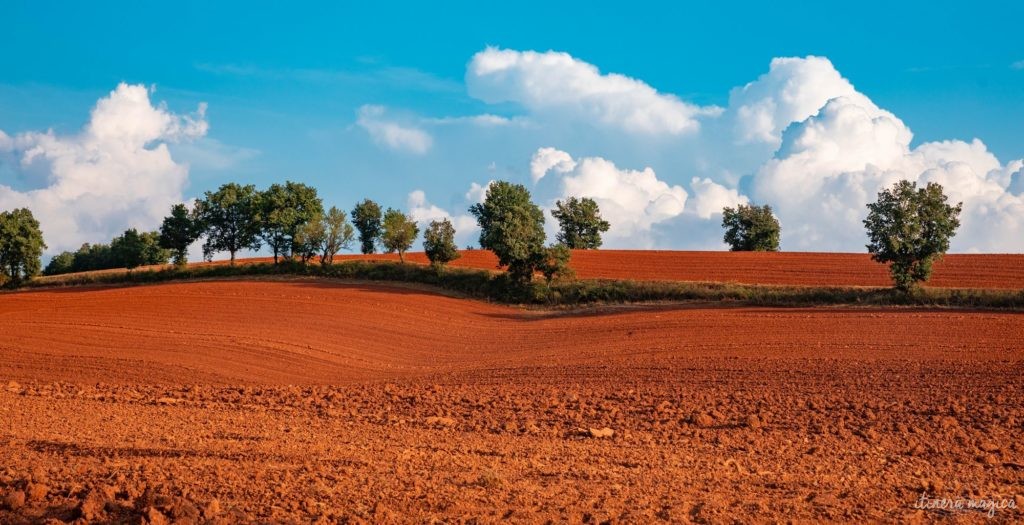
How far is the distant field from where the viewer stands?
205 feet

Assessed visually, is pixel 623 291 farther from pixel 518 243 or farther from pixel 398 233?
pixel 398 233

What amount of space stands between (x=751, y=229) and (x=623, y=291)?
53496 mm

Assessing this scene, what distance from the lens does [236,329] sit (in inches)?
1590

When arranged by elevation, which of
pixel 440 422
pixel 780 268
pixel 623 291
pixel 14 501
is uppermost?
pixel 780 268

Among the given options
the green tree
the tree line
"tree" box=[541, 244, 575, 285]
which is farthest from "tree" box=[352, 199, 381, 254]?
the green tree

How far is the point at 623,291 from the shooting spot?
50.7m

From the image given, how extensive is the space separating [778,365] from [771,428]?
1036 cm

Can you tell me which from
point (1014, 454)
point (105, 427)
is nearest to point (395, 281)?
point (105, 427)

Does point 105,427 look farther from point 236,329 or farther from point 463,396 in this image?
point 236,329

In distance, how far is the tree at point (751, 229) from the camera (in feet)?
327

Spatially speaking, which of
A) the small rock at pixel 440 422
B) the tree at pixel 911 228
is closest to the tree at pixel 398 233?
the tree at pixel 911 228

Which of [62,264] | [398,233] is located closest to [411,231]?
[398,233]

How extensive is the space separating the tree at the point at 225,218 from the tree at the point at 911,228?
5148cm

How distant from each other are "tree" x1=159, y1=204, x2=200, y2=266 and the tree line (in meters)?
0.09
